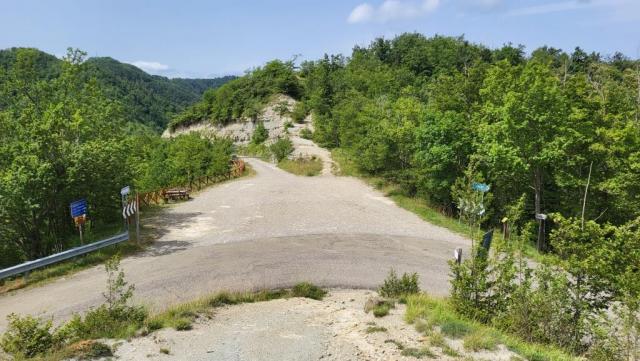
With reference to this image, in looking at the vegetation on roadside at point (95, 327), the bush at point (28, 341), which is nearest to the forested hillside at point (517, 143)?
the vegetation on roadside at point (95, 327)

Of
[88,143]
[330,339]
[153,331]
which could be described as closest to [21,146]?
[88,143]

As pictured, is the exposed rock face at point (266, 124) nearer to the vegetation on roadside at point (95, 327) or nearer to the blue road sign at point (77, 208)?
the blue road sign at point (77, 208)

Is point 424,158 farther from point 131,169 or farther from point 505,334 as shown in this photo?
point 505,334

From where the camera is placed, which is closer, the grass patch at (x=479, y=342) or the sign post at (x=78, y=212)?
the grass patch at (x=479, y=342)

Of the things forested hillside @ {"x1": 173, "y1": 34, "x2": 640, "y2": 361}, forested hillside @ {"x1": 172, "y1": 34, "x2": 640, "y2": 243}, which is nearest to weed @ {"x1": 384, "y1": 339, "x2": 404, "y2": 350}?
forested hillside @ {"x1": 173, "y1": 34, "x2": 640, "y2": 361}

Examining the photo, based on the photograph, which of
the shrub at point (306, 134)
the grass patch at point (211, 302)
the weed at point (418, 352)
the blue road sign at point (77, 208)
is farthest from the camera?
the shrub at point (306, 134)

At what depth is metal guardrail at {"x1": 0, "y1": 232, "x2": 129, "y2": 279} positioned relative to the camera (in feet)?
44.0

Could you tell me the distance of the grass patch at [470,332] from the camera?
841cm

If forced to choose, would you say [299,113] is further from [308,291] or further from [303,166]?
[308,291]

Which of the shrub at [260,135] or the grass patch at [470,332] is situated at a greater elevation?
the shrub at [260,135]

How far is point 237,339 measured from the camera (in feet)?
30.5

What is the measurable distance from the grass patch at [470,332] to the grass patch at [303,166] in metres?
31.9

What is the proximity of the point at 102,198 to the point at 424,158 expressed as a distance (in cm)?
1649

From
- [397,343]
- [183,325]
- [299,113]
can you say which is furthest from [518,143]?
[299,113]
